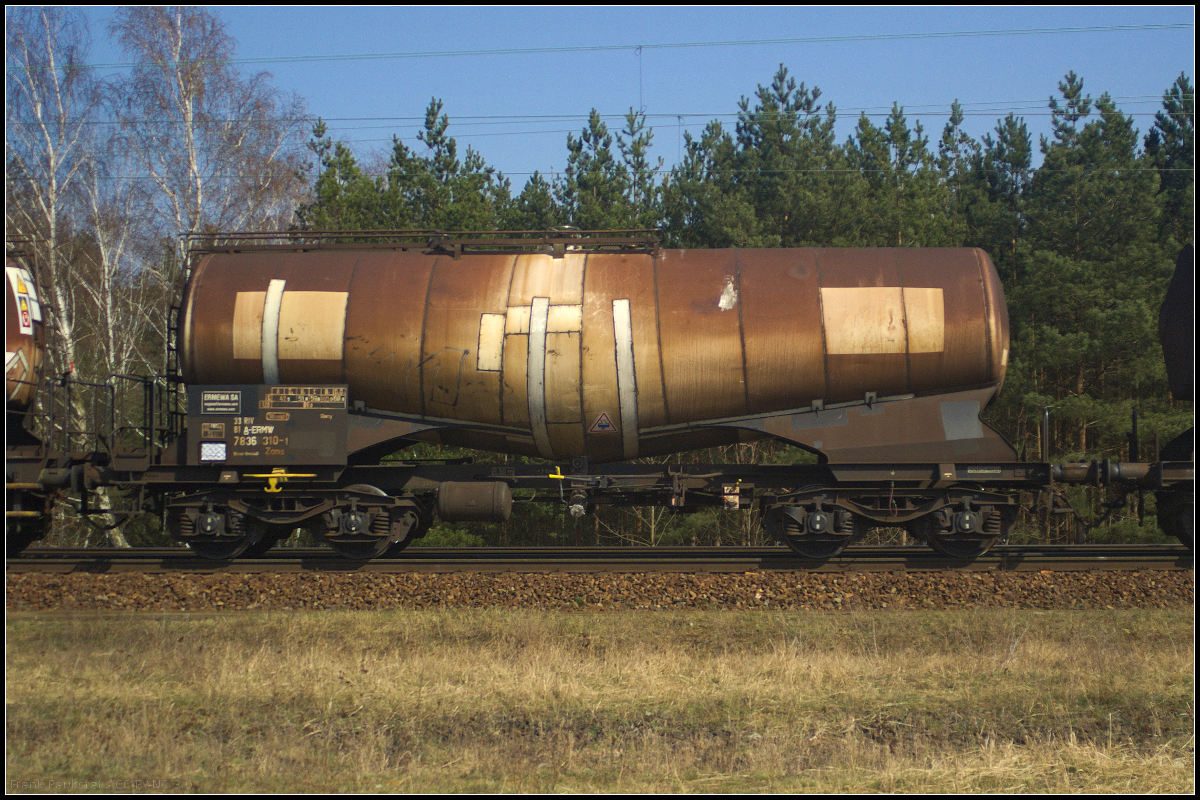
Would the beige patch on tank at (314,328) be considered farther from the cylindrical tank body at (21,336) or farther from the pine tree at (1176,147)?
the pine tree at (1176,147)

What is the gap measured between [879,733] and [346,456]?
726 cm

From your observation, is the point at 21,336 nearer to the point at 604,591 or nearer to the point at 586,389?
the point at 586,389

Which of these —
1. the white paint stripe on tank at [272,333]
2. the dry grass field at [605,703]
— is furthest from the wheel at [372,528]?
the dry grass field at [605,703]

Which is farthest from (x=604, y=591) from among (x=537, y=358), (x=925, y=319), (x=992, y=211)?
(x=992, y=211)

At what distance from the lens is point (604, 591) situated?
1002 centimetres

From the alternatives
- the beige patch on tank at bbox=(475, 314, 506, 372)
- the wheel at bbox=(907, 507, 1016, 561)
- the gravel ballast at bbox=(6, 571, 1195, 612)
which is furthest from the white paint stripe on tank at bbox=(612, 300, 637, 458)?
the wheel at bbox=(907, 507, 1016, 561)

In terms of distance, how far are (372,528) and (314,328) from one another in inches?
103

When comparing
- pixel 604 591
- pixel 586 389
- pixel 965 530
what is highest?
pixel 586 389

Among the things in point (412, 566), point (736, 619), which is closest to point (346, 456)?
point (412, 566)

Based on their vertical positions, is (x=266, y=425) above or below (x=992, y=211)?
below

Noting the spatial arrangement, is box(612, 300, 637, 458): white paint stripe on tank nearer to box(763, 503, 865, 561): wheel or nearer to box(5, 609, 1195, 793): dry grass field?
box(763, 503, 865, 561): wheel

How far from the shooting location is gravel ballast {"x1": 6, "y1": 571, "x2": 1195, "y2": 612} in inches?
383

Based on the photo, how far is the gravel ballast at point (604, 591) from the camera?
31.9ft

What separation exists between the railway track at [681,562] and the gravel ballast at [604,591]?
1.22 ft
